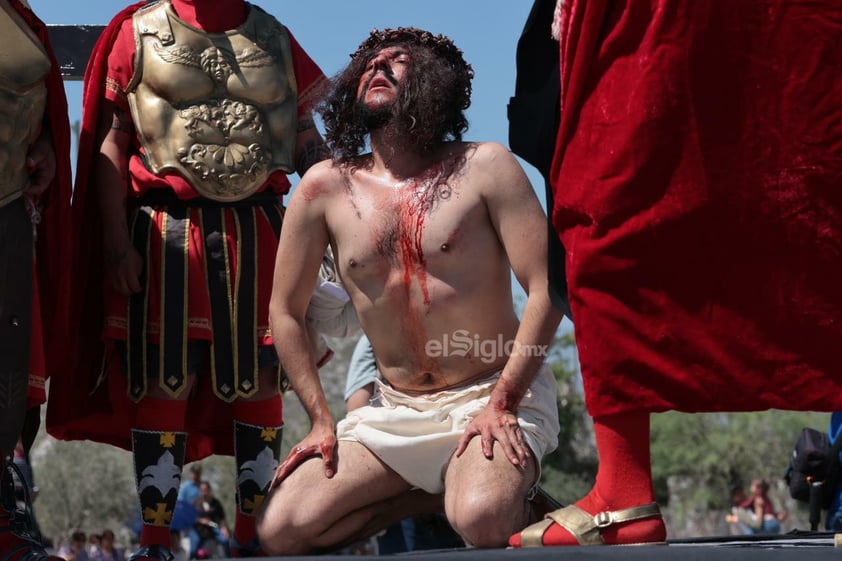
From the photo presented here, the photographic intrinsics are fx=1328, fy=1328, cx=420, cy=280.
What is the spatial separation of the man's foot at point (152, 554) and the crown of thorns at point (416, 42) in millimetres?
1573

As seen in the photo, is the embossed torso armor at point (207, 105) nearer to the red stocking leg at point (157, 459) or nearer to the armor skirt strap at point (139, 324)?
the armor skirt strap at point (139, 324)

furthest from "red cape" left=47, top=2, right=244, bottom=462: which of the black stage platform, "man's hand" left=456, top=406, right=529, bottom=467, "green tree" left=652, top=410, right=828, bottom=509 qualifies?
"green tree" left=652, top=410, right=828, bottom=509

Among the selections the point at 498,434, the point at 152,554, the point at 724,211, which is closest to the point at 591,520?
the point at 498,434

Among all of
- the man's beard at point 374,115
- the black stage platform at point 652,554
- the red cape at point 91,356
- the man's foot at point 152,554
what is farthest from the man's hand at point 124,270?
the black stage platform at point 652,554

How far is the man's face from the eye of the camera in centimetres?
369

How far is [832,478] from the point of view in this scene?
4680 millimetres

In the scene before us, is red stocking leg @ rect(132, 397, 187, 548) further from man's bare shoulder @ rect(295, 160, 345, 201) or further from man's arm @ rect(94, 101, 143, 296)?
man's bare shoulder @ rect(295, 160, 345, 201)

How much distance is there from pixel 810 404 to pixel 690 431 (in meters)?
34.3

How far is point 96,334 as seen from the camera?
4250 mm

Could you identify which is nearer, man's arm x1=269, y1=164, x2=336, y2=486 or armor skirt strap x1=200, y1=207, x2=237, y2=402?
man's arm x1=269, y1=164, x2=336, y2=486

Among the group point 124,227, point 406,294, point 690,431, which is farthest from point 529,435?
point 690,431

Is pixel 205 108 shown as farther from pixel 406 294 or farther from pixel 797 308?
pixel 797 308

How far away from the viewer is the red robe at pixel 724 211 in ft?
9.19

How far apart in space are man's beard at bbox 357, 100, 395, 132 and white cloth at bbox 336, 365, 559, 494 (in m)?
0.74
